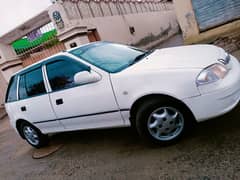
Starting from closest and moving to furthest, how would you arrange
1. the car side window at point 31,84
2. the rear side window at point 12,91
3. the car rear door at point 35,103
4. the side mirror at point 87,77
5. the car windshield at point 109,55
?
1. the side mirror at point 87,77
2. the car windshield at point 109,55
3. the car rear door at point 35,103
4. the car side window at point 31,84
5. the rear side window at point 12,91

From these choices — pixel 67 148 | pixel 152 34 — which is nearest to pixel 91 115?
pixel 67 148

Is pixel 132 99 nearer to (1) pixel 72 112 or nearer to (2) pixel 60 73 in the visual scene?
(1) pixel 72 112

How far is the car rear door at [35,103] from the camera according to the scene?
191 inches

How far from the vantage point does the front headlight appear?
3.30 meters

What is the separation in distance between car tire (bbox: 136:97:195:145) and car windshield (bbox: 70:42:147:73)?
748 millimetres

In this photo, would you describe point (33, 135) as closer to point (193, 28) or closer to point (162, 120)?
point (162, 120)

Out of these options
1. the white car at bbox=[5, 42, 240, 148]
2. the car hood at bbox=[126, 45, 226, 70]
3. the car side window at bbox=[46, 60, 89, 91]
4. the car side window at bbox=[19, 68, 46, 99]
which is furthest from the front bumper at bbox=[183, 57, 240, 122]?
the car side window at bbox=[19, 68, 46, 99]

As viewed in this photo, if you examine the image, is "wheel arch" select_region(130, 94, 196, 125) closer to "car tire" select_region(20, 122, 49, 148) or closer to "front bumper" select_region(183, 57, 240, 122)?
"front bumper" select_region(183, 57, 240, 122)

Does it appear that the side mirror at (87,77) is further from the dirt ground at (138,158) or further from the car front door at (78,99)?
the dirt ground at (138,158)

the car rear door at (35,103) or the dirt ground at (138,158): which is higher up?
the car rear door at (35,103)

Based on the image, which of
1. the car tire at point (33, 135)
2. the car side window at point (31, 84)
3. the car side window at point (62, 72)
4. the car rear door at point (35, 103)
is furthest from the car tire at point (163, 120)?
the car tire at point (33, 135)

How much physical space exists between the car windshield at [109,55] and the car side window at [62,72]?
167mm

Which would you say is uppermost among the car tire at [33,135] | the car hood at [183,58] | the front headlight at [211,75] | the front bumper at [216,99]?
the car hood at [183,58]

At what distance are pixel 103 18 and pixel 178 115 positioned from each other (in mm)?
13669
